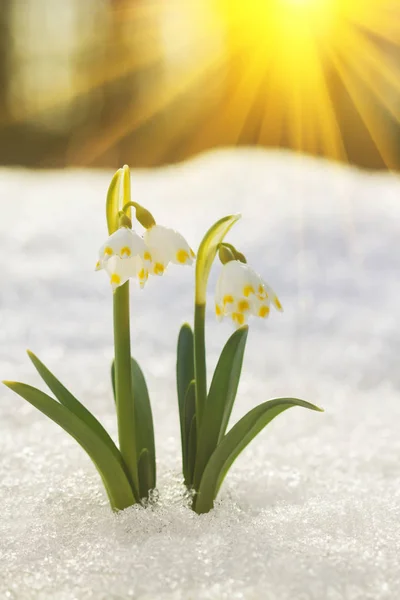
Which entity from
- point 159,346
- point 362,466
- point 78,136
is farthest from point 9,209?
point 362,466

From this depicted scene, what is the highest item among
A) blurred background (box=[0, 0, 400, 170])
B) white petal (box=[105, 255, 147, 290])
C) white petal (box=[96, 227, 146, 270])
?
blurred background (box=[0, 0, 400, 170])

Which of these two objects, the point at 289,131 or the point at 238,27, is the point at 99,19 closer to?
the point at 238,27

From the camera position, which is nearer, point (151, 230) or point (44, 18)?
point (151, 230)

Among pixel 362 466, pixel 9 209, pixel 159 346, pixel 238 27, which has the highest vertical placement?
pixel 238 27

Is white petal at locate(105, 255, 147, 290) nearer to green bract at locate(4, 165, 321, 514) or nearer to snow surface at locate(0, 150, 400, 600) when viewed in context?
green bract at locate(4, 165, 321, 514)

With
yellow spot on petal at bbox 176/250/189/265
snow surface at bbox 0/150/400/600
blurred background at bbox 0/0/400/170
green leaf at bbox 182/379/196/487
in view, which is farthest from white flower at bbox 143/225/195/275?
blurred background at bbox 0/0/400/170

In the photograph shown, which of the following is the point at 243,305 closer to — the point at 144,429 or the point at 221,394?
the point at 221,394
